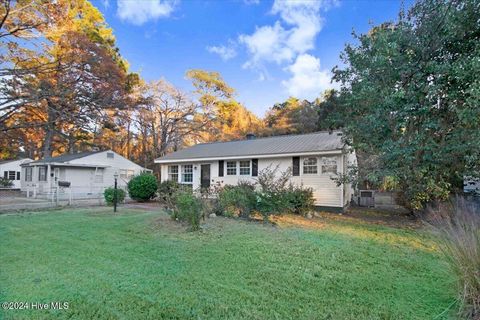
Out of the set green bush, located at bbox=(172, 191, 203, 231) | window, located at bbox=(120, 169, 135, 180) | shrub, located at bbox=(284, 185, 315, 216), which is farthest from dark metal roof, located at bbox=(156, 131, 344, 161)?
window, located at bbox=(120, 169, 135, 180)

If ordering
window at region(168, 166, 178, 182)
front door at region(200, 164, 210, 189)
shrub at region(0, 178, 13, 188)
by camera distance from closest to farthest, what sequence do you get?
1. front door at region(200, 164, 210, 189)
2. window at region(168, 166, 178, 182)
3. shrub at region(0, 178, 13, 188)

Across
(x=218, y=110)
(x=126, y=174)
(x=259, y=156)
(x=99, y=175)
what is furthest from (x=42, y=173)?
(x=259, y=156)

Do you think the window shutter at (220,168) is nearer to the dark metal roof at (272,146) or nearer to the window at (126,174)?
the dark metal roof at (272,146)

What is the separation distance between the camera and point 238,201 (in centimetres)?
878

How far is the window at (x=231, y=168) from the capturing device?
15.6 metres

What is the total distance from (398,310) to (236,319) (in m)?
1.74

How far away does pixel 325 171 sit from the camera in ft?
41.0

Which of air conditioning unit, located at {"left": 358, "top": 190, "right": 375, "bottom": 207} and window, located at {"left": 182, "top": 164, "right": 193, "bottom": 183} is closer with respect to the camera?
air conditioning unit, located at {"left": 358, "top": 190, "right": 375, "bottom": 207}

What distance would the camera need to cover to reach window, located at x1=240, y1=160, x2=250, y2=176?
595 inches

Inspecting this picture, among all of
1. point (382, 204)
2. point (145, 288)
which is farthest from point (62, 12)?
point (382, 204)

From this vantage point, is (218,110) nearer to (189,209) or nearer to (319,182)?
(319,182)

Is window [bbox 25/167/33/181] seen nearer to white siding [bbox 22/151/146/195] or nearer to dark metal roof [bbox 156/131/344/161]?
white siding [bbox 22/151/146/195]

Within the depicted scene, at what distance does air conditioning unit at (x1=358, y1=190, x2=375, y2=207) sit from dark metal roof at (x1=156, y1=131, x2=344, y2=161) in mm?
3922

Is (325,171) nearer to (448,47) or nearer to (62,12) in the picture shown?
(448,47)
